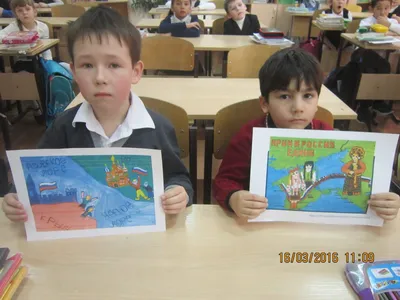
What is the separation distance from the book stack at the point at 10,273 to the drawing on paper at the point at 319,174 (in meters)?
0.57

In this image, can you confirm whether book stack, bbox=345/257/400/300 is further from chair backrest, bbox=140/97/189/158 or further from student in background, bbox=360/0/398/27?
student in background, bbox=360/0/398/27

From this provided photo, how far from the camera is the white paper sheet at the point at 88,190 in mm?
819

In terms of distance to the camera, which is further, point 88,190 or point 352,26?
point 352,26

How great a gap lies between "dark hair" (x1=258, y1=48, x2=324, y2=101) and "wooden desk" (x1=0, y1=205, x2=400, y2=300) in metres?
0.45

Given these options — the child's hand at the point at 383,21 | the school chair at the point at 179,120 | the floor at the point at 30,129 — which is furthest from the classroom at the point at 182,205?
the child's hand at the point at 383,21

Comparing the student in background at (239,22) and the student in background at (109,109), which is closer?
the student in background at (109,109)

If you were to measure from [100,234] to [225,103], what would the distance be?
1125mm

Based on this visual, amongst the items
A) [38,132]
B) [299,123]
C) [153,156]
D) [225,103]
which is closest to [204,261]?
[153,156]

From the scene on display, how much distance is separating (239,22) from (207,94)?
210 cm

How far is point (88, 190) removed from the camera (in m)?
0.85

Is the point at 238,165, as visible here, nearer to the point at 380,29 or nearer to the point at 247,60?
the point at 247,60

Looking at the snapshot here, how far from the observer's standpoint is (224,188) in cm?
108

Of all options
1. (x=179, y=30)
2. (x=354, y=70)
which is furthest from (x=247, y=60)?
(x=354, y=70)

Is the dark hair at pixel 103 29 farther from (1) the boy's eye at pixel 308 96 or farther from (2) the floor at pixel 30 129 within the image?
(2) the floor at pixel 30 129
